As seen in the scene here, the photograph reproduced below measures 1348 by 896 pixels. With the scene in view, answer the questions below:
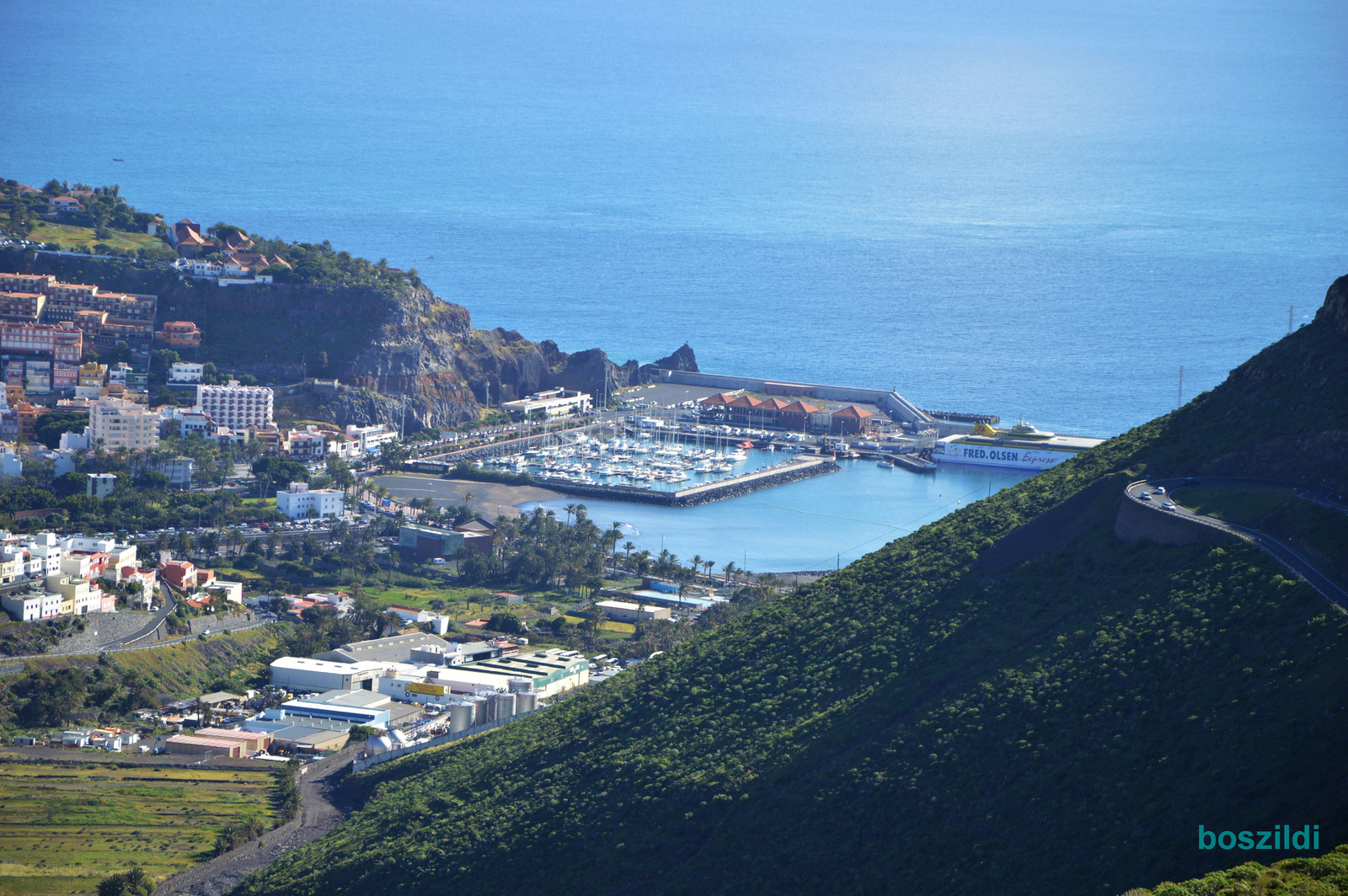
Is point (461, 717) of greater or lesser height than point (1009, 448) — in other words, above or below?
below

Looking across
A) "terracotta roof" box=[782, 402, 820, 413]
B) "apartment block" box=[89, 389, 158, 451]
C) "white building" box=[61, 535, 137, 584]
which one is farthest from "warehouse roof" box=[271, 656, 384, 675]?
"terracotta roof" box=[782, 402, 820, 413]

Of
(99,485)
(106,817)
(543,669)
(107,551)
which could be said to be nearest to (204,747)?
(106,817)

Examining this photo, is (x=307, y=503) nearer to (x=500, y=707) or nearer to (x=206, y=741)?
(x=206, y=741)

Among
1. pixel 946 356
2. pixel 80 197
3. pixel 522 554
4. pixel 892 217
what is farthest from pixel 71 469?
pixel 892 217

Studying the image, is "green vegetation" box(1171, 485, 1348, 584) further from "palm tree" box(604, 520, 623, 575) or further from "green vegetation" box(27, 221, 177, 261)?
"green vegetation" box(27, 221, 177, 261)

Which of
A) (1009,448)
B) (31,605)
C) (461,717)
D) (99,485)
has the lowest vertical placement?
(461,717)

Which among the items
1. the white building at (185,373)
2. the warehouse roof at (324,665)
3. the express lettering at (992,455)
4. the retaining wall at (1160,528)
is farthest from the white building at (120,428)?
the retaining wall at (1160,528)
